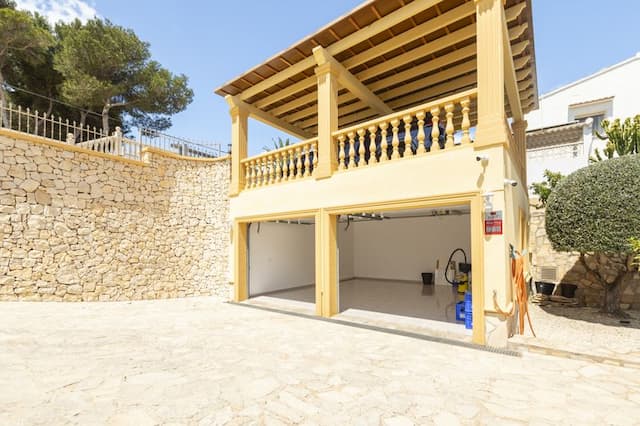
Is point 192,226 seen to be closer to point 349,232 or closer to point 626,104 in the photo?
point 349,232

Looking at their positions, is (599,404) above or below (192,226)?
below

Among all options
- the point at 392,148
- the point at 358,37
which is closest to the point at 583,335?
the point at 392,148

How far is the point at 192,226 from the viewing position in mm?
10625

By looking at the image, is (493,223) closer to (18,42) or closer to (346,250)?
(346,250)

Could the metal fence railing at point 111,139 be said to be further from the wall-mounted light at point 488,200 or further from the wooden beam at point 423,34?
the wall-mounted light at point 488,200

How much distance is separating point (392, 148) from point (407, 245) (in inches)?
261

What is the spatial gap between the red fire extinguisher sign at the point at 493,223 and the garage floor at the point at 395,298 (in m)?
2.42

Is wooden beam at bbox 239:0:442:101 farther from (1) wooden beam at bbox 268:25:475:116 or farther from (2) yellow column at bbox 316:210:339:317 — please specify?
(2) yellow column at bbox 316:210:339:317

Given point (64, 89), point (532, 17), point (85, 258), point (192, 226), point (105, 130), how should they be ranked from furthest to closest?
point (105, 130), point (64, 89), point (192, 226), point (85, 258), point (532, 17)

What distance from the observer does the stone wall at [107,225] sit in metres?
7.50

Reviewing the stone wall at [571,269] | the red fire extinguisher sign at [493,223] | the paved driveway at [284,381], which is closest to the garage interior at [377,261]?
the stone wall at [571,269]

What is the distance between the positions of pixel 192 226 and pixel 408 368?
887 cm

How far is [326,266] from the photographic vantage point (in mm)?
6488

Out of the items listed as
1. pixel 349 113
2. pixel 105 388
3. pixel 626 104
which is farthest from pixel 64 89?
pixel 626 104
